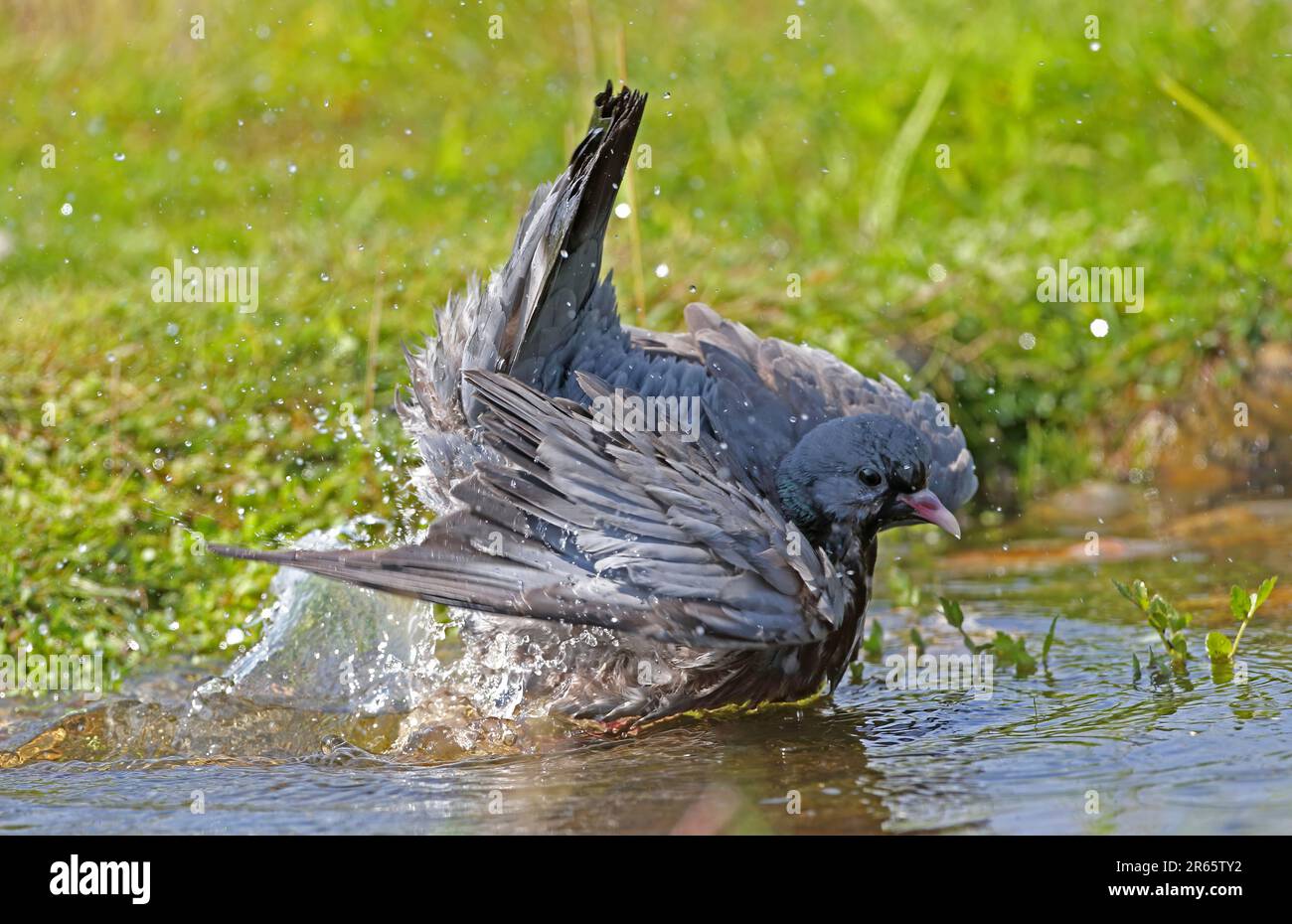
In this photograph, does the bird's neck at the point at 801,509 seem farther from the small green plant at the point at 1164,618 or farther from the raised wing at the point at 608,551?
the small green plant at the point at 1164,618

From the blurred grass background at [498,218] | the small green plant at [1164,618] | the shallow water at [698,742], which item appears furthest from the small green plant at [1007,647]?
the blurred grass background at [498,218]

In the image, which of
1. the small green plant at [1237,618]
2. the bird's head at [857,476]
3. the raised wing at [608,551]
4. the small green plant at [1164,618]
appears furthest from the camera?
the small green plant at [1164,618]

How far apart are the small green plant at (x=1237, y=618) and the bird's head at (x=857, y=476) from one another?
0.80 metres

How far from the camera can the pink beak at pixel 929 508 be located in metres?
4.59

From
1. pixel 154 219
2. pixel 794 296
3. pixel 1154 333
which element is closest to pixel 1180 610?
pixel 1154 333

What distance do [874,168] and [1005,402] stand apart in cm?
215

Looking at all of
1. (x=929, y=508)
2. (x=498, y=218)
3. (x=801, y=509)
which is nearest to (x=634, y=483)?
(x=801, y=509)

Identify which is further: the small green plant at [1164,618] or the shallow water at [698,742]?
the small green plant at [1164,618]

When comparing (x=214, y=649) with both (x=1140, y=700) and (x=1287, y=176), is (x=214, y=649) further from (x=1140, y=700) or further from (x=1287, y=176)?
(x=1287, y=176)

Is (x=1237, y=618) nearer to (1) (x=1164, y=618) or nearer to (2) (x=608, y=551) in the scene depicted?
(1) (x=1164, y=618)

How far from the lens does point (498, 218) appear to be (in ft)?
27.1

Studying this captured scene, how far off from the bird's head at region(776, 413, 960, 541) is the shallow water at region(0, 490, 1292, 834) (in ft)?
1.77

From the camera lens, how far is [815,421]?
4.91 m

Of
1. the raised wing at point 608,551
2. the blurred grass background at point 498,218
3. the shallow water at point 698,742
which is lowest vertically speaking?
the shallow water at point 698,742
